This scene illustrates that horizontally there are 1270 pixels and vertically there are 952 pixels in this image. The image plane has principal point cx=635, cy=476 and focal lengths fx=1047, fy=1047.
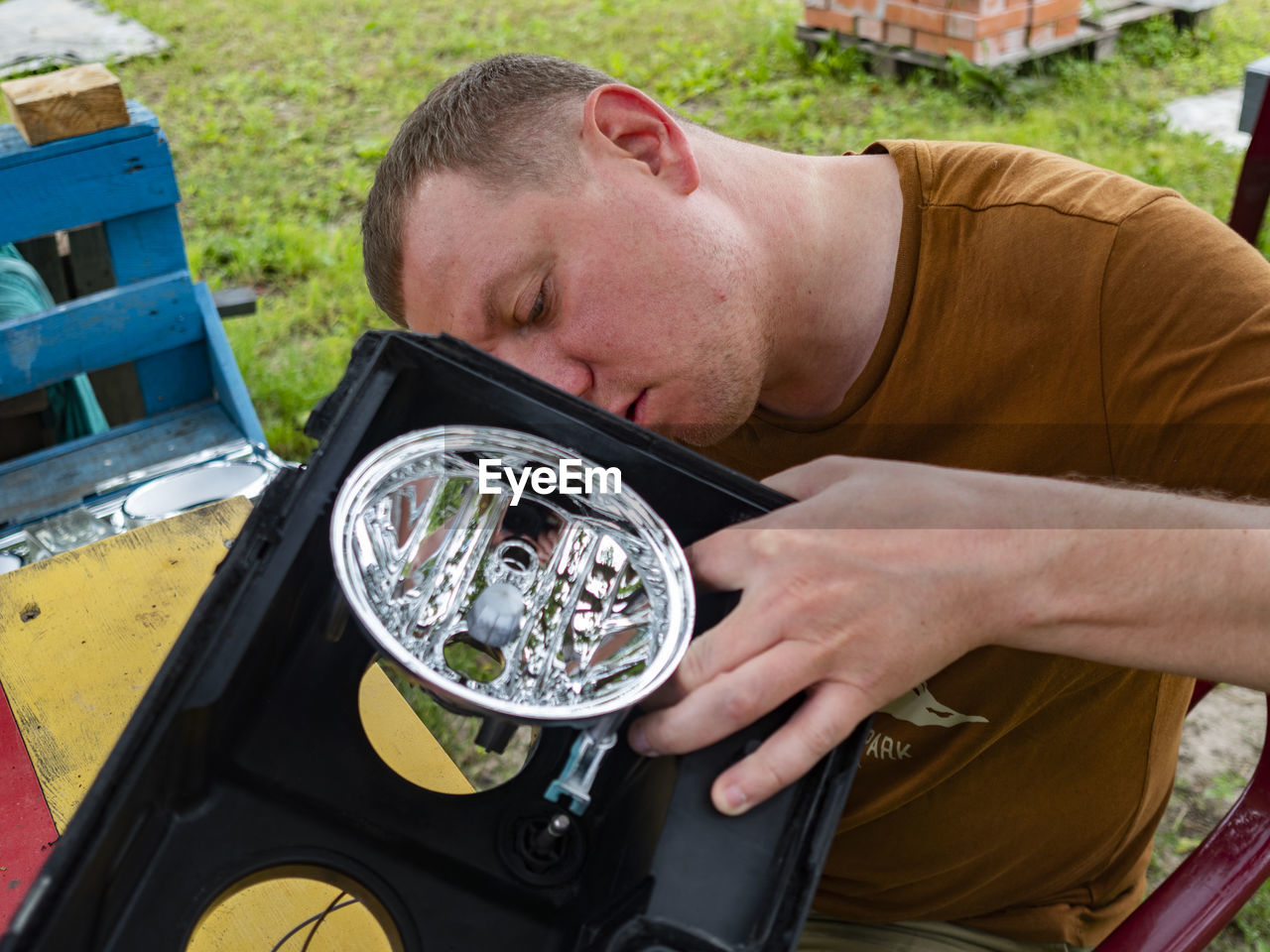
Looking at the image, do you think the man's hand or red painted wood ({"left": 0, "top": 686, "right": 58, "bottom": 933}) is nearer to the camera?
the man's hand

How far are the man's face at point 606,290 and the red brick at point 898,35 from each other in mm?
3715

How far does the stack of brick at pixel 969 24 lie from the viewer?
4.16 metres

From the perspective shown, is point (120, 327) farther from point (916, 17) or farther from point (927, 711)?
point (916, 17)

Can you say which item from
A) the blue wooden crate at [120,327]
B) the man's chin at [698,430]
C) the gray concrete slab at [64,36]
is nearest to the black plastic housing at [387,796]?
the man's chin at [698,430]

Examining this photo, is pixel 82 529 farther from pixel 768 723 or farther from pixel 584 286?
pixel 768 723

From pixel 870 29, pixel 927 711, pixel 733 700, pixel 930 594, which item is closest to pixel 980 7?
pixel 870 29

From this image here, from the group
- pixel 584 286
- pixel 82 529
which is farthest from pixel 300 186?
pixel 584 286

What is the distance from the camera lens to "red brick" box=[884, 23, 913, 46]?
4.42 metres

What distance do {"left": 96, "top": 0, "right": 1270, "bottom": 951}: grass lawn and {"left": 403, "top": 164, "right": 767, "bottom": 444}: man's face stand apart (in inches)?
75.3

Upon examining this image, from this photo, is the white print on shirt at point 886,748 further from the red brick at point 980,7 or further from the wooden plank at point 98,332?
the red brick at point 980,7

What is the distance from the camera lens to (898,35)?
14.6 feet

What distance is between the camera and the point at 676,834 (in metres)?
0.75

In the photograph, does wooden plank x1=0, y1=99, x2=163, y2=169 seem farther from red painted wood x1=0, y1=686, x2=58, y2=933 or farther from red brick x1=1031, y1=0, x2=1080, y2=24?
red brick x1=1031, y1=0, x2=1080, y2=24

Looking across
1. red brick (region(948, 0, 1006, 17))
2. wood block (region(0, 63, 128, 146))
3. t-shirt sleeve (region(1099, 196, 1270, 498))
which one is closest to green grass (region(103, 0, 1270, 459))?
red brick (region(948, 0, 1006, 17))
